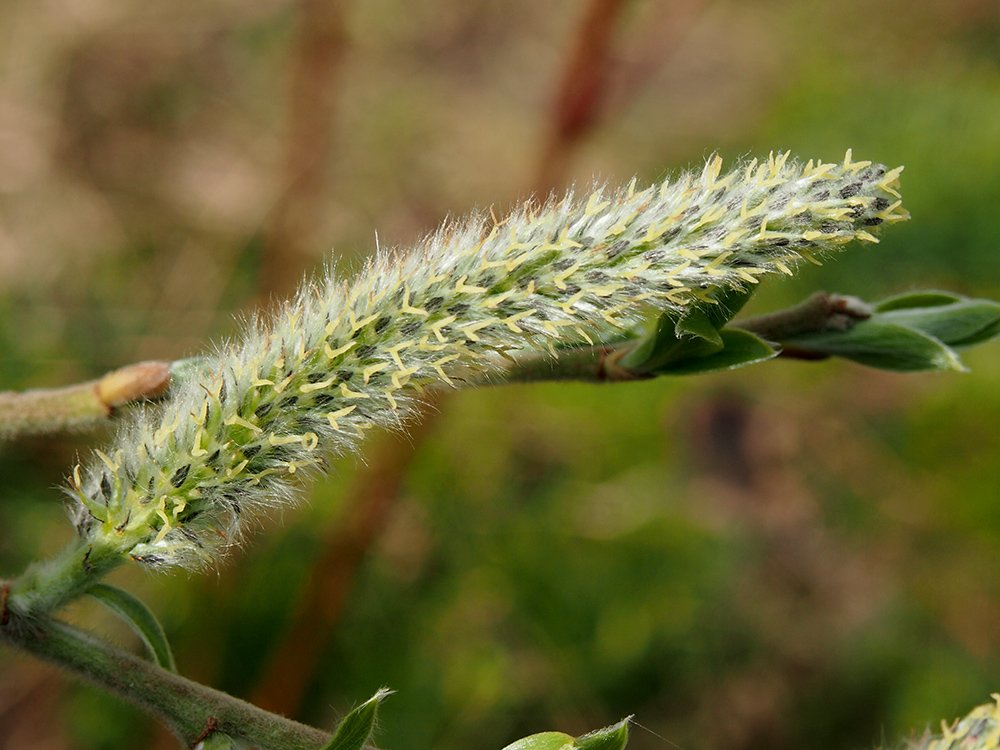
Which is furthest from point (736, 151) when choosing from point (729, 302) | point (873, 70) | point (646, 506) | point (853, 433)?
point (729, 302)

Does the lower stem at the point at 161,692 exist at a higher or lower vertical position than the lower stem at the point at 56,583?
Result: lower

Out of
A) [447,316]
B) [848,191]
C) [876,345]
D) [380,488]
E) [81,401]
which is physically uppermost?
[848,191]

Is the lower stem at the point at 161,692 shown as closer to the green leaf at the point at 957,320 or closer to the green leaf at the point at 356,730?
the green leaf at the point at 356,730

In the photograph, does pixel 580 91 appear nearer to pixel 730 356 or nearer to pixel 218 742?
pixel 730 356

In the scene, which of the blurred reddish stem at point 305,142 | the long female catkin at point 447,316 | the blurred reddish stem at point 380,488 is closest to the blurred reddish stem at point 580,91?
the blurred reddish stem at point 380,488

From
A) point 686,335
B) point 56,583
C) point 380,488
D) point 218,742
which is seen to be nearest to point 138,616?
point 56,583

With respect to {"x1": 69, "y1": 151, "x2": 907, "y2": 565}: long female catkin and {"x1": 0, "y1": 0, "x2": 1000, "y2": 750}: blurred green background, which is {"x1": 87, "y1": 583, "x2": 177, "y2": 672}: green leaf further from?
{"x1": 0, "y1": 0, "x2": 1000, "y2": 750}: blurred green background
